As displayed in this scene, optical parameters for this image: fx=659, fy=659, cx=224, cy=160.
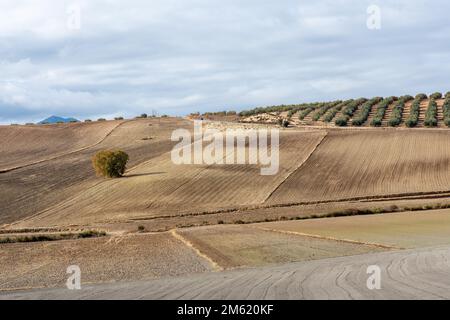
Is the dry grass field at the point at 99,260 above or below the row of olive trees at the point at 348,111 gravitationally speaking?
below

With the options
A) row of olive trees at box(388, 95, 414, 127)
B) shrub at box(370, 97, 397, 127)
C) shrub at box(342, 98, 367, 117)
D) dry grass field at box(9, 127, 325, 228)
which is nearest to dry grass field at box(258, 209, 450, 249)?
dry grass field at box(9, 127, 325, 228)

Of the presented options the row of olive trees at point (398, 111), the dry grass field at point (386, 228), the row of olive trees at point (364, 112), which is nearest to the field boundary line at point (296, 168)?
the row of olive trees at point (398, 111)

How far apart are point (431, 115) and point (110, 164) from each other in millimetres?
52730

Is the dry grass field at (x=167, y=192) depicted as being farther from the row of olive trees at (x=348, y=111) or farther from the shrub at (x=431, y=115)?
the row of olive trees at (x=348, y=111)

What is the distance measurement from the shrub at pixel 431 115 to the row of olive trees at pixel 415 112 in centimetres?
163

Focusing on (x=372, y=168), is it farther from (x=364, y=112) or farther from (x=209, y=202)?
(x=364, y=112)

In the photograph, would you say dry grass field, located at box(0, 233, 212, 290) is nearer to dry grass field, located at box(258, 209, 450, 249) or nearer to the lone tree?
dry grass field, located at box(258, 209, 450, 249)

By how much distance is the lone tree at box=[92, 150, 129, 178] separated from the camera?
7256 cm

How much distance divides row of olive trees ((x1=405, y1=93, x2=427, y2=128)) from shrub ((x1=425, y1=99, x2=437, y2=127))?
64.3 inches

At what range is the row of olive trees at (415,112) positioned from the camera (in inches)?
3826

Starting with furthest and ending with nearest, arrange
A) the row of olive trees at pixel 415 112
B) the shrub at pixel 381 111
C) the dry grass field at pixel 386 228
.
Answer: the shrub at pixel 381 111 < the row of olive trees at pixel 415 112 < the dry grass field at pixel 386 228

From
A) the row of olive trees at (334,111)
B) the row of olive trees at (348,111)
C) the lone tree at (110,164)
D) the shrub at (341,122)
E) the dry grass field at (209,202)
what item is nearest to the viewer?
the dry grass field at (209,202)

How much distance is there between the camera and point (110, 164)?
7238cm

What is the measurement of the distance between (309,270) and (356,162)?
2067 inches
